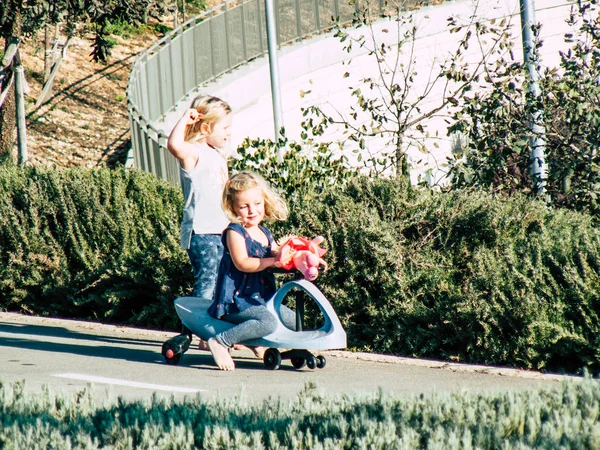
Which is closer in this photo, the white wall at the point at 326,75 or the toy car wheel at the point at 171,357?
the toy car wheel at the point at 171,357

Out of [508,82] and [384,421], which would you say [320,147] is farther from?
[384,421]

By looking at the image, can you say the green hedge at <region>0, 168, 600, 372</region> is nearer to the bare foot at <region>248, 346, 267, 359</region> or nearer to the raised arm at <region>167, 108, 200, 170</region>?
the bare foot at <region>248, 346, 267, 359</region>

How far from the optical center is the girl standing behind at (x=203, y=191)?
22.4 feet

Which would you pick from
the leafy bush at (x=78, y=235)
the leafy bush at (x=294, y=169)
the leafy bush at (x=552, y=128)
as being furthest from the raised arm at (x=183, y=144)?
the leafy bush at (x=552, y=128)

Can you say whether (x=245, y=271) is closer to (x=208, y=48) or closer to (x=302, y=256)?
(x=302, y=256)

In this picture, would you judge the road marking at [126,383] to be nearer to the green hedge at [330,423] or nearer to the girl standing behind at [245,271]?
the girl standing behind at [245,271]

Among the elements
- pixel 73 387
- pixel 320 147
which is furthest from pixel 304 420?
pixel 320 147

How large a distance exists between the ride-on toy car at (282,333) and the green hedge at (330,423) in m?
1.84

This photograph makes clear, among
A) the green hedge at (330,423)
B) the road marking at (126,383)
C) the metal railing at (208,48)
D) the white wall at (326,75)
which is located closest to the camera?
the green hedge at (330,423)

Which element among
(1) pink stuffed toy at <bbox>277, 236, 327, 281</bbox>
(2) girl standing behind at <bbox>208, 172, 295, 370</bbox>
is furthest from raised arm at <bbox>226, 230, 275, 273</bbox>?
(1) pink stuffed toy at <bbox>277, 236, 327, 281</bbox>

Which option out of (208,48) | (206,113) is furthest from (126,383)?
(208,48)

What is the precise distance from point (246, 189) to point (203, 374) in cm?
123

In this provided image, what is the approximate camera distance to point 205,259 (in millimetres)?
6828

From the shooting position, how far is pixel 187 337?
6.75 meters
